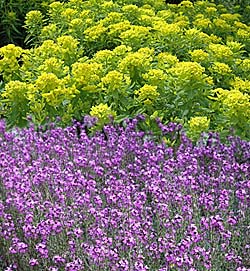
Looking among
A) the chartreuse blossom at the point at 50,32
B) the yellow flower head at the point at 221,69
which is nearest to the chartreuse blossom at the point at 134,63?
the yellow flower head at the point at 221,69

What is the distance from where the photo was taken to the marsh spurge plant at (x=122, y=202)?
2.65 meters

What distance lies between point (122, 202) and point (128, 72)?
1618 mm

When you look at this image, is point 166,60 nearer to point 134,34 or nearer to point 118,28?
point 134,34

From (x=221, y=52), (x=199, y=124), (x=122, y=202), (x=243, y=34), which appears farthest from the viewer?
(x=243, y=34)

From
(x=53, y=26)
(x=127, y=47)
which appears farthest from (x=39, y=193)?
(x=53, y=26)

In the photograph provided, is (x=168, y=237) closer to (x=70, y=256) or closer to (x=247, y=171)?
(x=70, y=256)

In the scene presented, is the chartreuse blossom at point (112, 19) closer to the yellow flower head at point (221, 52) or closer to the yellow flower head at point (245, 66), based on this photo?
the yellow flower head at point (221, 52)

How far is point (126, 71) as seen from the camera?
4.36 meters

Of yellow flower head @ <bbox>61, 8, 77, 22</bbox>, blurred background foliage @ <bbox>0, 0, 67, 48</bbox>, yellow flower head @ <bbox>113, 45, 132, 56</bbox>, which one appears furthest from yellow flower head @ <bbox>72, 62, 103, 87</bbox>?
blurred background foliage @ <bbox>0, 0, 67, 48</bbox>

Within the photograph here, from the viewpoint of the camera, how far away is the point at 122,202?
2.96 m

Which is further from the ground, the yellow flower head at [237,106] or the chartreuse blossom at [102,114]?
the yellow flower head at [237,106]

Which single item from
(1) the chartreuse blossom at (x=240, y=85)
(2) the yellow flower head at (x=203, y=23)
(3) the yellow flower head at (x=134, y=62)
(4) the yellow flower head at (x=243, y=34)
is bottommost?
(4) the yellow flower head at (x=243, y=34)

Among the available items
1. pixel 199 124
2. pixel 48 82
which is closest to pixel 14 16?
pixel 48 82

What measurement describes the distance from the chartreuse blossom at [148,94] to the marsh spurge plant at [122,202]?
25 centimetres
